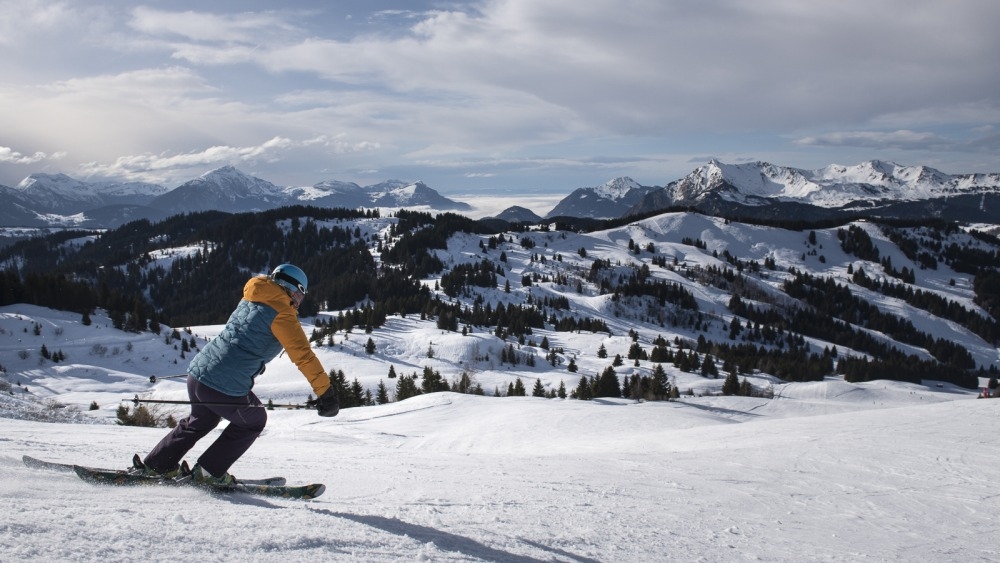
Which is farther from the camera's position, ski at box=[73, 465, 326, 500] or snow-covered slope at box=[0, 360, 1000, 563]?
ski at box=[73, 465, 326, 500]

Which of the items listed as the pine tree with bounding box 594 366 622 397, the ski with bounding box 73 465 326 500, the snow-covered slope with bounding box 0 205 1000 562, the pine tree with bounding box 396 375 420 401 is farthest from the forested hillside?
the ski with bounding box 73 465 326 500

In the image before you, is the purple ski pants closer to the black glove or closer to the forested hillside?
the black glove

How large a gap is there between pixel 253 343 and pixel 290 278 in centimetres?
74

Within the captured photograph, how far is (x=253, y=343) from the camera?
543cm

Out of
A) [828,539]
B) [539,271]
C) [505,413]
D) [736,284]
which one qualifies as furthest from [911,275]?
[828,539]

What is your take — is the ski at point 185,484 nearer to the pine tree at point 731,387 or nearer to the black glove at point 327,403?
the black glove at point 327,403

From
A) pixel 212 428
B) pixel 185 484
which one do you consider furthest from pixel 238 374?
pixel 185 484

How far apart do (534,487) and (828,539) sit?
11.7ft

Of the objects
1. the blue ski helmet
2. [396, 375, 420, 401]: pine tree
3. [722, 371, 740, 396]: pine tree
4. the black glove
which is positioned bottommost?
[722, 371, 740, 396]: pine tree

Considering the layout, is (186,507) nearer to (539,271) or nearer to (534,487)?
(534,487)

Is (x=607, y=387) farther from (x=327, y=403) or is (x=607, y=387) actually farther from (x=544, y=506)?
(x=327, y=403)

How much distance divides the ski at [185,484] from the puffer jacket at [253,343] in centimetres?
103

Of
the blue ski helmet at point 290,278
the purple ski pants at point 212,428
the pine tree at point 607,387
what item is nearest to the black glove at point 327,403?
the purple ski pants at point 212,428

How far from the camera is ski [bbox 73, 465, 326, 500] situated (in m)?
5.42
